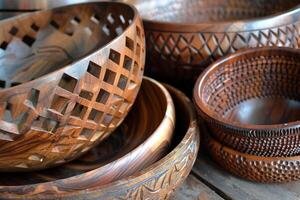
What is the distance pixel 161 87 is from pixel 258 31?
171 millimetres

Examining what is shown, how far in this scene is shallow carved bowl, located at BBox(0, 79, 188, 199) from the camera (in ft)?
1.39

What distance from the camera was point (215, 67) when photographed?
61cm

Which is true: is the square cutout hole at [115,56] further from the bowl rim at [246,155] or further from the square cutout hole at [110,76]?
the bowl rim at [246,155]

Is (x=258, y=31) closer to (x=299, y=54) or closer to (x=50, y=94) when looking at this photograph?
(x=299, y=54)

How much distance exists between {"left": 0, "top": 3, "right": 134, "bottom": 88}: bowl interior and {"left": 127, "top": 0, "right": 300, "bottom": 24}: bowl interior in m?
0.18

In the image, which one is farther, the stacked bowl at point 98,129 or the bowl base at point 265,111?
the bowl base at point 265,111

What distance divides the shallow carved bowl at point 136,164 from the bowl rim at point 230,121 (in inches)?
1.0

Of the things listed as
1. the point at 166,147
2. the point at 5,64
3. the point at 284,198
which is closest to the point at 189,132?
the point at 166,147

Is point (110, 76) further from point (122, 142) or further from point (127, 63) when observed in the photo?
point (122, 142)

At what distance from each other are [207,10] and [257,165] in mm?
472

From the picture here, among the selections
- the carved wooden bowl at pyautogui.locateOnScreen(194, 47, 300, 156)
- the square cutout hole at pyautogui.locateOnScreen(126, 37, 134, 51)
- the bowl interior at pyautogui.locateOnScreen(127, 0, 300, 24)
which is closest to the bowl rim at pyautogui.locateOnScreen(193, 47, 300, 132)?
the carved wooden bowl at pyautogui.locateOnScreen(194, 47, 300, 156)

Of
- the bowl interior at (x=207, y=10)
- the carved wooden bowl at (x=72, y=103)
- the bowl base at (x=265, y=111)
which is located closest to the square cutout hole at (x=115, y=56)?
the carved wooden bowl at (x=72, y=103)

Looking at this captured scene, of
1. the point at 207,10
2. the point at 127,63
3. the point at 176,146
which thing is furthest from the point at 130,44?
the point at 207,10

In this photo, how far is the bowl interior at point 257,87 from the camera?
2.06 feet
